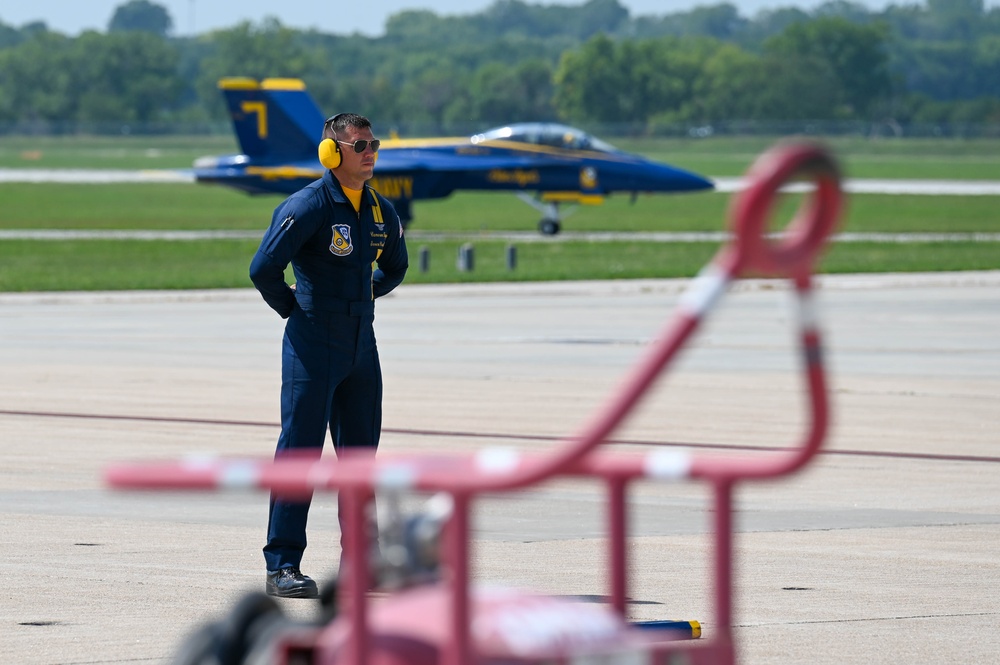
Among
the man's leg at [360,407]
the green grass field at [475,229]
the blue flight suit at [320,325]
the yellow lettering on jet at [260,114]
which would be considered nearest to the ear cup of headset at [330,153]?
the blue flight suit at [320,325]

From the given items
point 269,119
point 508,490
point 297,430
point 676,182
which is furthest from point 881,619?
point 676,182

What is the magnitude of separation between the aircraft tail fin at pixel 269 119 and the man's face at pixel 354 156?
44.9 metres

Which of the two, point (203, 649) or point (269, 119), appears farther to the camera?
point (269, 119)

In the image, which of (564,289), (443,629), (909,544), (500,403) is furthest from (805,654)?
(564,289)

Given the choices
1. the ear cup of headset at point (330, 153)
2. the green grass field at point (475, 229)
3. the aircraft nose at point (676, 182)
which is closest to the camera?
the ear cup of headset at point (330, 153)

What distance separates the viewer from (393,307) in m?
25.5

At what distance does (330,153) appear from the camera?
7.70 meters

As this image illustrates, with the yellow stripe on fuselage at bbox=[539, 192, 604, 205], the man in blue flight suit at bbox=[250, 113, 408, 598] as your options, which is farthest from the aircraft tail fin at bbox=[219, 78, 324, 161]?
the man in blue flight suit at bbox=[250, 113, 408, 598]

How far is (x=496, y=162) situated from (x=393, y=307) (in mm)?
27610

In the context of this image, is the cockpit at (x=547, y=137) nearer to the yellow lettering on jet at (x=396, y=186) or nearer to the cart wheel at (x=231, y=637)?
the yellow lettering on jet at (x=396, y=186)

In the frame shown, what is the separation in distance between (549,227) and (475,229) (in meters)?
5.77

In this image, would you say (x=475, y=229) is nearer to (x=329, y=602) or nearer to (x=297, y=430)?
(x=297, y=430)

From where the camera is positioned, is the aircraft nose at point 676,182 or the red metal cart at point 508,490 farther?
the aircraft nose at point 676,182

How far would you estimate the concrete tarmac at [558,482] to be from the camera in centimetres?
710
